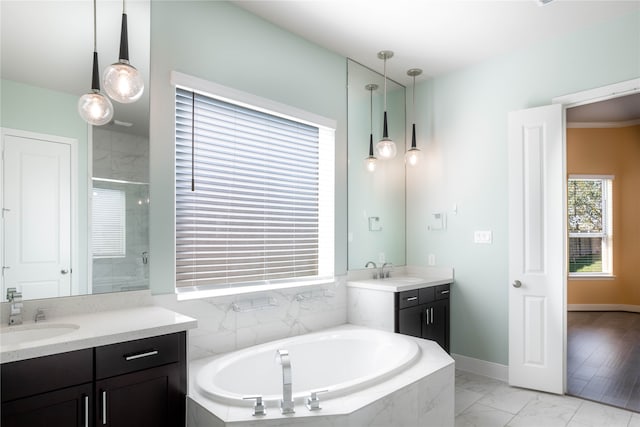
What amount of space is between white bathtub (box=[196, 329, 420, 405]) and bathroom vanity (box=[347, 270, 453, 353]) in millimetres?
300

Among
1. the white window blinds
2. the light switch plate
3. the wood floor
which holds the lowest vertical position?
the wood floor

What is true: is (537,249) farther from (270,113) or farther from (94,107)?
(94,107)

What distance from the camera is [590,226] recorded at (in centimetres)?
646

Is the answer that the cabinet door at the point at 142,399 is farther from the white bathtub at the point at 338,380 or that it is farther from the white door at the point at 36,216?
the white door at the point at 36,216

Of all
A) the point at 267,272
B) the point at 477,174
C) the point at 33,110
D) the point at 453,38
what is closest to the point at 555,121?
the point at 477,174

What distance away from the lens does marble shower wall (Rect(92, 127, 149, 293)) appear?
214 centimetres

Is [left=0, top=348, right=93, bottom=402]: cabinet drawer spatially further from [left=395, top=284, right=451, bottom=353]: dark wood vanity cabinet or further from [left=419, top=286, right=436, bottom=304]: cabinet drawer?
[left=419, top=286, right=436, bottom=304]: cabinet drawer

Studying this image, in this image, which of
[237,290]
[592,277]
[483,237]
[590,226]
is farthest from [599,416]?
[590,226]

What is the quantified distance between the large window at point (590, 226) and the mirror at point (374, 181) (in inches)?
153

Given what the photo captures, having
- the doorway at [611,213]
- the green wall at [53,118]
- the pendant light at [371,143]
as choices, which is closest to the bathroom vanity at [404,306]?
the pendant light at [371,143]

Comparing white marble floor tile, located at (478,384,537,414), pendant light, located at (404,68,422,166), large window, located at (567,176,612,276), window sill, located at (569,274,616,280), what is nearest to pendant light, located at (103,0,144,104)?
pendant light, located at (404,68,422,166)

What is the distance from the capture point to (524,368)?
10.7 ft

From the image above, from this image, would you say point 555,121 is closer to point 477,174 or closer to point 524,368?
point 477,174

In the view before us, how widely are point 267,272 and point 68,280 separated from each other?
136 cm
